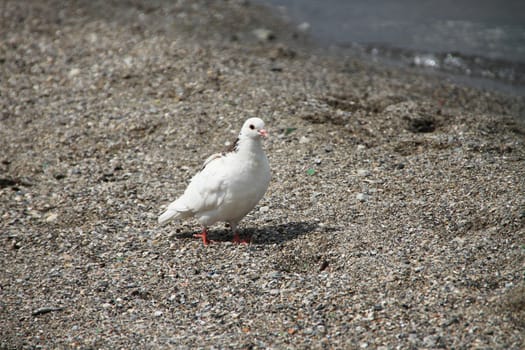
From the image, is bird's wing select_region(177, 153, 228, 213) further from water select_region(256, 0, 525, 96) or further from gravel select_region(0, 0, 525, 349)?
water select_region(256, 0, 525, 96)

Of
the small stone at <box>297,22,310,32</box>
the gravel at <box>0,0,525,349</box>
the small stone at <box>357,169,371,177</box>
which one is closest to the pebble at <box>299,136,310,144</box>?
the gravel at <box>0,0,525,349</box>

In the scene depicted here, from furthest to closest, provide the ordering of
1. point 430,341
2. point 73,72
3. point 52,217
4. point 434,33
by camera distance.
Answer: point 434,33
point 73,72
point 52,217
point 430,341

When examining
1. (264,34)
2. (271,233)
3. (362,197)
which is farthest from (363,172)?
(264,34)

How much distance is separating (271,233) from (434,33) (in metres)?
13.0

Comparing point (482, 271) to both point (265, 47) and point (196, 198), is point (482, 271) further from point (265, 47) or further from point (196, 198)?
point (265, 47)

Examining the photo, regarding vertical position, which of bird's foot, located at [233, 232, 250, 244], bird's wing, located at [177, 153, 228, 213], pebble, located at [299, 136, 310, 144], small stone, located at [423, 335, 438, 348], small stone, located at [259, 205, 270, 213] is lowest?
bird's foot, located at [233, 232, 250, 244]

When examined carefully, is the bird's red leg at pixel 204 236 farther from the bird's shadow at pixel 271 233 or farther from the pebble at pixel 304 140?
the pebble at pixel 304 140

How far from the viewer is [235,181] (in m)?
7.89

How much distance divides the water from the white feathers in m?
9.52

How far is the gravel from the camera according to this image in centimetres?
674

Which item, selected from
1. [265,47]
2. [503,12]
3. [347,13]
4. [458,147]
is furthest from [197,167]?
[503,12]

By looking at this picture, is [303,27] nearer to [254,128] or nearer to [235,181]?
[254,128]

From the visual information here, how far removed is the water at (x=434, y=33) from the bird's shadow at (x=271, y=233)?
9008 mm

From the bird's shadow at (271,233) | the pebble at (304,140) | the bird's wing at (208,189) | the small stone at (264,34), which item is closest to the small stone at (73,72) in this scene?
the small stone at (264,34)
